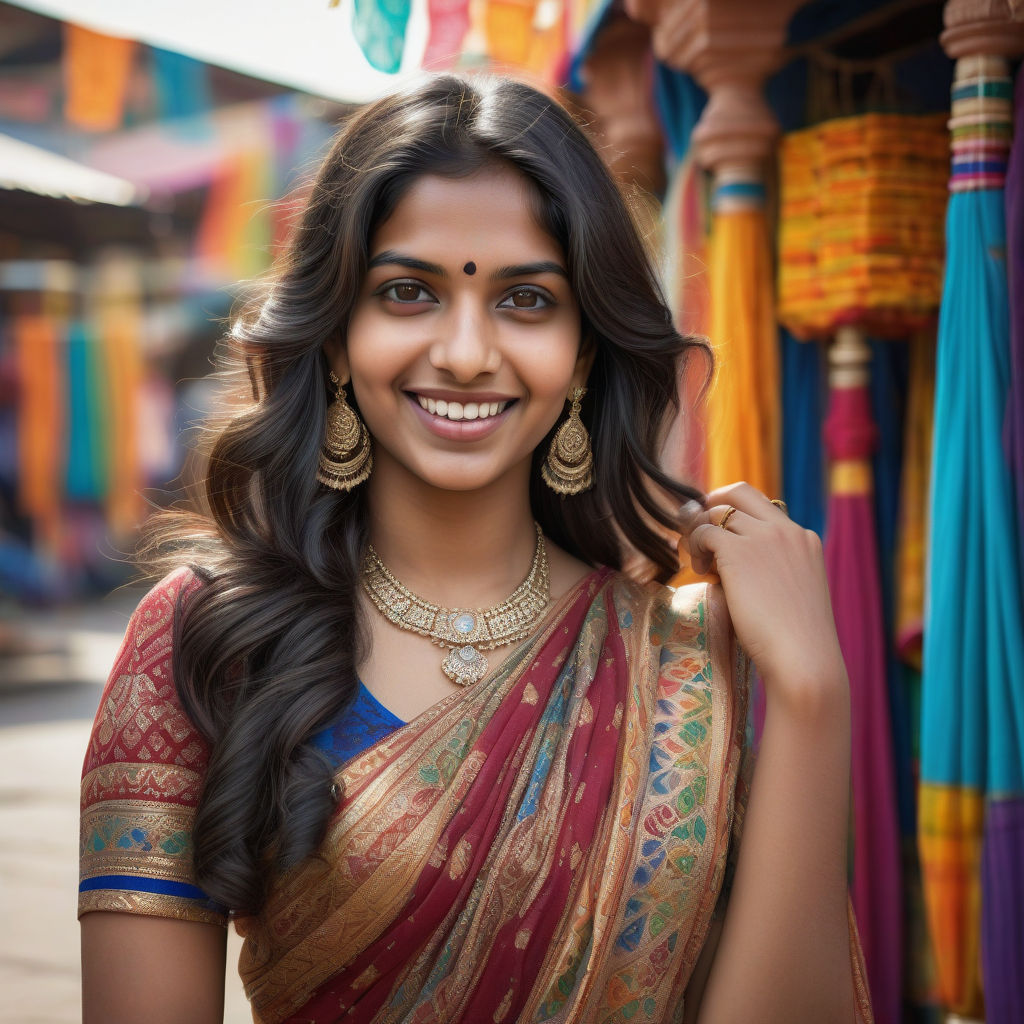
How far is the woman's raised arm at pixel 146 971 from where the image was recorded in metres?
1.27

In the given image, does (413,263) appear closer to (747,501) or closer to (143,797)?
(747,501)

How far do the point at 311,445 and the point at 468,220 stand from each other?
0.35 metres

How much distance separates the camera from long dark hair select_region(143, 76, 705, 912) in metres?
1.33

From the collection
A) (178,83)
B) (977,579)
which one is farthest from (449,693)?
(178,83)

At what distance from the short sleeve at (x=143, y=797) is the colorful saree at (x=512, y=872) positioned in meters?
0.01

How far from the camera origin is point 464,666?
4.95ft

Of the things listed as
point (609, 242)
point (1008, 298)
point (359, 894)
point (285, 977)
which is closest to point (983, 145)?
point (1008, 298)

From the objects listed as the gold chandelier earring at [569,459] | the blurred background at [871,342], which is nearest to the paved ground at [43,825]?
the blurred background at [871,342]

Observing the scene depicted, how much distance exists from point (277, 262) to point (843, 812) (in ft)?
3.36

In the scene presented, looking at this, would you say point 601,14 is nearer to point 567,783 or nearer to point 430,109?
point 430,109

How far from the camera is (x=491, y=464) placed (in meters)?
1.44

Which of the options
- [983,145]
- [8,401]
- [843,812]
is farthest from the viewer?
[8,401]

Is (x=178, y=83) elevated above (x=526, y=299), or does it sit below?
above

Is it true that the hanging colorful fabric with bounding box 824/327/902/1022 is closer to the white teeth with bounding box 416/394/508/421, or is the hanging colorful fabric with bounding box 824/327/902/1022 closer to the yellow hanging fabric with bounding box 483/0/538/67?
the white teeth with bounding box 416/394/508/421
